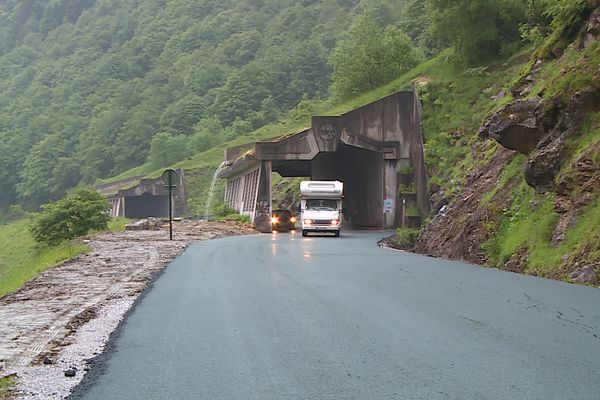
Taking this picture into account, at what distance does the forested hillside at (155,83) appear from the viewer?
408 feet

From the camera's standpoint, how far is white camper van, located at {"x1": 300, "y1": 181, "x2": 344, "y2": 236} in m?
38.5

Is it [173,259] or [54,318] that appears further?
[173,259]

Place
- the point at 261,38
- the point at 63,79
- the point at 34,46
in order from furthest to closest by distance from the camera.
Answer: the point at 34,46 → the point at 63,79 → the point at 261,38

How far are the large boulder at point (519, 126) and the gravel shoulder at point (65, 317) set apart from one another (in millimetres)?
11524

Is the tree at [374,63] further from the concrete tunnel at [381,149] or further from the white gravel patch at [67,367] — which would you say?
the white gravel patch at [67,367]

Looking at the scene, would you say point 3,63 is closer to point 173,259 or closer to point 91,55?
point 91,55

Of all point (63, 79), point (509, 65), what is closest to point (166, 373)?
point (509, 65)

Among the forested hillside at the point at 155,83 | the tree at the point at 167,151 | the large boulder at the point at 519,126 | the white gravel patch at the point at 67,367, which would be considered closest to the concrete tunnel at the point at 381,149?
the large boulder at the point at 519,126

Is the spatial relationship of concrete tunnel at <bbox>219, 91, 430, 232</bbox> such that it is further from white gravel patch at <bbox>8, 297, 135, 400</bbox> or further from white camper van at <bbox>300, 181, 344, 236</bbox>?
white gravel patch at <bbox>8, 297, 135, 400</bbox>

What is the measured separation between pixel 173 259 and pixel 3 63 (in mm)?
178571

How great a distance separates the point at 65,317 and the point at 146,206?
8050 centimetres

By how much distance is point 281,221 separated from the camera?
159 feet

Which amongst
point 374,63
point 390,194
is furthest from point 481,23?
point 374,63

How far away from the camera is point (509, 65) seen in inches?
1679
